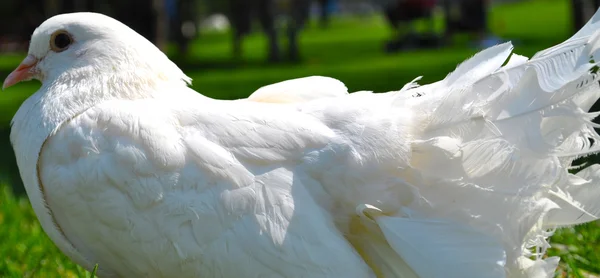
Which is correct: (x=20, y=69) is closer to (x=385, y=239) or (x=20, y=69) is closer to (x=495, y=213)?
(x=385, y=239)

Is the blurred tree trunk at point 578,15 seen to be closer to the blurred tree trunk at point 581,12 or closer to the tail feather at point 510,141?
the blurred tree trunk at point 581,12

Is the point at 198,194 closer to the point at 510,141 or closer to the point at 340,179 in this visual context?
the point at 340,179

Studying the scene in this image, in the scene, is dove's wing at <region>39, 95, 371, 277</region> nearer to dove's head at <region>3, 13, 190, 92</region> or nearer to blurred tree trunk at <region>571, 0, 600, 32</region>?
dove's head at <region>3, 13, 190, 92</region>

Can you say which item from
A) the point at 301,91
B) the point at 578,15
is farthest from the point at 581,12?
the point at 301,91

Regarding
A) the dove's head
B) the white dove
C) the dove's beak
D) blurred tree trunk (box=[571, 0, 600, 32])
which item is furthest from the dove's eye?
blurred tree trunk (box=[571, 0, 600, 32])

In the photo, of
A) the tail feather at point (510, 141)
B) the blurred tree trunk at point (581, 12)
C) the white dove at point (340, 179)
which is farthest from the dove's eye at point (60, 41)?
the blurred tree trunk at point (581, 12)

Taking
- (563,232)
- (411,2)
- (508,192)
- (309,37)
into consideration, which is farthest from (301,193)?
(309,37)

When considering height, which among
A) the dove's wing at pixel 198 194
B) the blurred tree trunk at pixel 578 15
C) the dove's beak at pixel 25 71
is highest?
the dove's beak at pixel 25 71

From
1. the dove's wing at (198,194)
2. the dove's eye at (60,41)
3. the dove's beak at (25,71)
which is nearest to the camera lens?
the dove's wing at (198,194)
